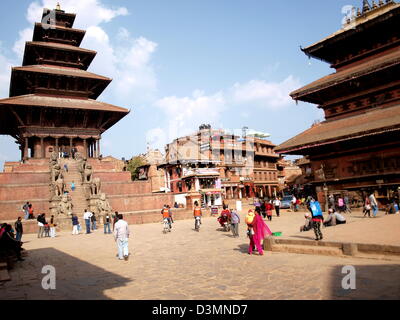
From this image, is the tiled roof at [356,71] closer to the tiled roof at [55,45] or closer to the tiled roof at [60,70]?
the tiled roof at [60,70]

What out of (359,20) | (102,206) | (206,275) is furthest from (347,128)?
(102,206)

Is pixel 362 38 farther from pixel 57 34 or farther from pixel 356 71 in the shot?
pixel 57 34

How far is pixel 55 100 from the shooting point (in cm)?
3120

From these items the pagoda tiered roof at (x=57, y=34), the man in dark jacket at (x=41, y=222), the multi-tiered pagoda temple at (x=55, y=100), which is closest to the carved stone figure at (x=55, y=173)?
the multi-tiered pagoda temple at (x=55, y=100)

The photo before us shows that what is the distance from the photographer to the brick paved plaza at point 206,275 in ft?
18.3

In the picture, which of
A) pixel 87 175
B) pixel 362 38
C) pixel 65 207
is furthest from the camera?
pixel 87 175

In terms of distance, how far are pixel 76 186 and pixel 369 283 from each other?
2336 cm

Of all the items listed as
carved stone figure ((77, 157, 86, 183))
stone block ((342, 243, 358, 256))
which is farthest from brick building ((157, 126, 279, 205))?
stone block ((342, 243, 358, 256))

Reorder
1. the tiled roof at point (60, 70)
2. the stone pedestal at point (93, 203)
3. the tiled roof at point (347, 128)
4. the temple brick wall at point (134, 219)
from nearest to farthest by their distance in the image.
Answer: the tiled roof at point (347, 128) < the temple brick wall at point (134, 219) < the stone pedestal at point (93, 203) < the tiled roof at point (60, 70)

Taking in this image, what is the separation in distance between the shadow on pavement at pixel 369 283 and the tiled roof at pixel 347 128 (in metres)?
13.3

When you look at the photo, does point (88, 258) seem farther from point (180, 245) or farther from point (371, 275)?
point (371, 275)

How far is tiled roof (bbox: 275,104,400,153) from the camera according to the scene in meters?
18.2
